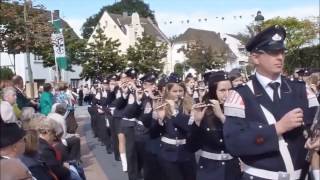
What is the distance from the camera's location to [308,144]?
3.82 meters

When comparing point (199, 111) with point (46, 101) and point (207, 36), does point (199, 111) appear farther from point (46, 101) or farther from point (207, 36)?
point (207, 36)

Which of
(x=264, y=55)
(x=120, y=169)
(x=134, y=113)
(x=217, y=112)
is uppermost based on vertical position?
(x=264, y=55)

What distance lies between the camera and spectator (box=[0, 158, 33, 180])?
3818 millimetres

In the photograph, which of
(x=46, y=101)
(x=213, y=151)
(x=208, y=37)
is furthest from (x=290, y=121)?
(x=208, y=37)

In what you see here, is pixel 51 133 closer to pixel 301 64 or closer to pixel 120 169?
pixel 120 169

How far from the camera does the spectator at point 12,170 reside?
382cm

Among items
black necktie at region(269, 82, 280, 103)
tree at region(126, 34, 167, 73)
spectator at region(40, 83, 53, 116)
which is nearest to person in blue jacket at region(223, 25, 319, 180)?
black necktie at region(269, 82, 280, 103)

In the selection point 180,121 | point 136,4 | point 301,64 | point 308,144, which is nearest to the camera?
point 308,144

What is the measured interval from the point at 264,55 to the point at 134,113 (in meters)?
6.39

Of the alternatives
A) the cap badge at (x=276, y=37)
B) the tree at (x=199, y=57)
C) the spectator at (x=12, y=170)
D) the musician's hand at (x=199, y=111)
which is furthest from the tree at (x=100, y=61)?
the spectator at (x=12, y=170)

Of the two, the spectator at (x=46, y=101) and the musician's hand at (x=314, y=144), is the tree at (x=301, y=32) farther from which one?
the musician's hand at (x=314, y=144)

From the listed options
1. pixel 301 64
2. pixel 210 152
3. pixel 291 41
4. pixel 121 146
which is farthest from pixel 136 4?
pixel 210 152

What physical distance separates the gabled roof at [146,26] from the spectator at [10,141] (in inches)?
2720

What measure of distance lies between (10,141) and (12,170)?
532 millimetres
